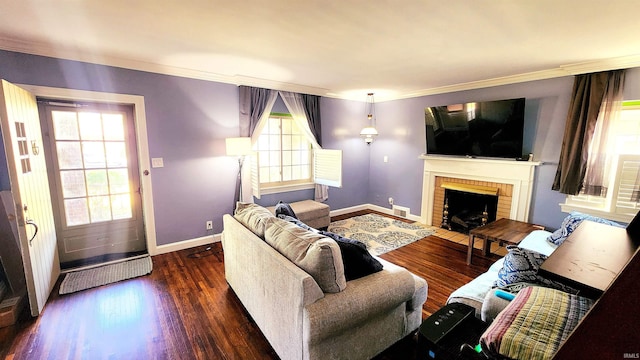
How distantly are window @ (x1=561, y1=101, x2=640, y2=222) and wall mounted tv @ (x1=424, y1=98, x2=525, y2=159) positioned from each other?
0.90 metres

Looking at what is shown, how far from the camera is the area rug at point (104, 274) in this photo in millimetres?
2789

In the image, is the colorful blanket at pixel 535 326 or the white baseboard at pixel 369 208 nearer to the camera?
the colorful blanket at pixel 535 326

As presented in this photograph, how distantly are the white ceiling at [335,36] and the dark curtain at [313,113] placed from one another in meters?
1.00

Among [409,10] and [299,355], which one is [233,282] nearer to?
[299,355]

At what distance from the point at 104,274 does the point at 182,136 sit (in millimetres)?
1836

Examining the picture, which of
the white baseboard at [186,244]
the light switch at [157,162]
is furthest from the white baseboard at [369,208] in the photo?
the light switch at [157,162]

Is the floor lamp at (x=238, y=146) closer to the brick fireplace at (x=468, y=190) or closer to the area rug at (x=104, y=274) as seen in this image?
the area rug at (x=104, y=274)

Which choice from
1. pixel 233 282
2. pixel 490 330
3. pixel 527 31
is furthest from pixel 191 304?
pixel 527 31

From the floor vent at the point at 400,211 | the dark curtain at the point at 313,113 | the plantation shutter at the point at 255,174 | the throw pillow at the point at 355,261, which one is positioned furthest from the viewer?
the floor vent at the point at 400,211

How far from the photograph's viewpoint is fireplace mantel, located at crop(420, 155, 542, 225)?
3697 mm

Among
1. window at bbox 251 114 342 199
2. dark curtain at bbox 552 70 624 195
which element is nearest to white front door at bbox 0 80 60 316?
window at bbox 251 114 342 199

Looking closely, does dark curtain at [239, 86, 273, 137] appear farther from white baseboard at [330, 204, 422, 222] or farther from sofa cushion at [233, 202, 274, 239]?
white baseboard at [330, 204, 422, 222]

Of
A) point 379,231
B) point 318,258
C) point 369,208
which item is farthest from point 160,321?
point 369,208

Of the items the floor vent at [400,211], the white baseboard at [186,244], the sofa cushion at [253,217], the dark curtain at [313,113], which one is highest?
the dark curtain at [313,113]
